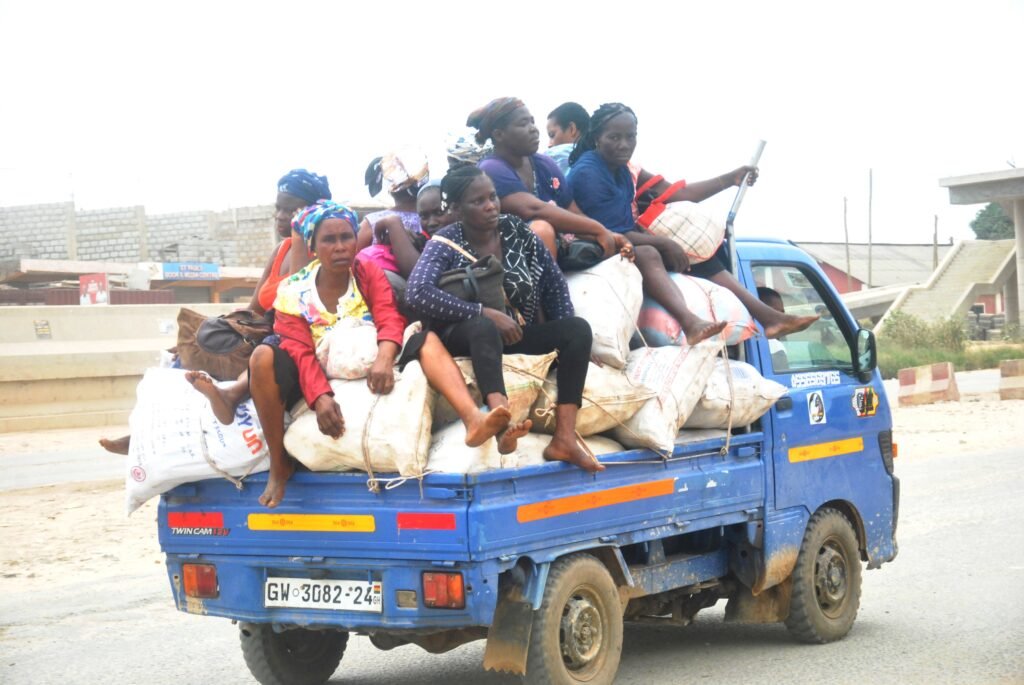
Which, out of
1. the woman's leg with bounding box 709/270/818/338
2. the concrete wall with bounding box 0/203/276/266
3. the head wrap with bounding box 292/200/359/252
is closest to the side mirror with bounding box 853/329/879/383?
the woman's leg with bounding box 709/270/818/338

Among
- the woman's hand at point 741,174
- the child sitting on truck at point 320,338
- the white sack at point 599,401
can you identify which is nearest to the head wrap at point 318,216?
the child sitting on truck at point 320,338

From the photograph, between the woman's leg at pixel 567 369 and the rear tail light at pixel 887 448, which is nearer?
the woman's leg at pixel 567 369

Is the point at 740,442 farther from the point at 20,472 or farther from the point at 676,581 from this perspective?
the point at 20,472

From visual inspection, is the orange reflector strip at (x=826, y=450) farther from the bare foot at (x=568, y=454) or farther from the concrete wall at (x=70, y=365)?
the concrete wall at (x=70, y=365)

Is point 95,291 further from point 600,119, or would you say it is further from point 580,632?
point 580,632

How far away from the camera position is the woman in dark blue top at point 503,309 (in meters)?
4.96

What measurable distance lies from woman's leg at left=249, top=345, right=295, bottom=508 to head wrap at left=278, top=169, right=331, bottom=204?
1431 millimetres

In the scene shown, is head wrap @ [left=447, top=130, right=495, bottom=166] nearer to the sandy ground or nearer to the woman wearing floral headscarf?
the woman wearing floral headscarf

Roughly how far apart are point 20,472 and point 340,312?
464 inches

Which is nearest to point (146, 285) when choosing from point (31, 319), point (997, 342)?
point (31, 319)

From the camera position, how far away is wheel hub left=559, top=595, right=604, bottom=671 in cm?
514

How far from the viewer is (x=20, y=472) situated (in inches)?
613

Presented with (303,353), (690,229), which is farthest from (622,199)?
(303,353)

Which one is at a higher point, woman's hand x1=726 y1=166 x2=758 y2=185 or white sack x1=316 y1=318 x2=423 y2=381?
woman's hand x1=726 y1=166 x2=758 y2=185
